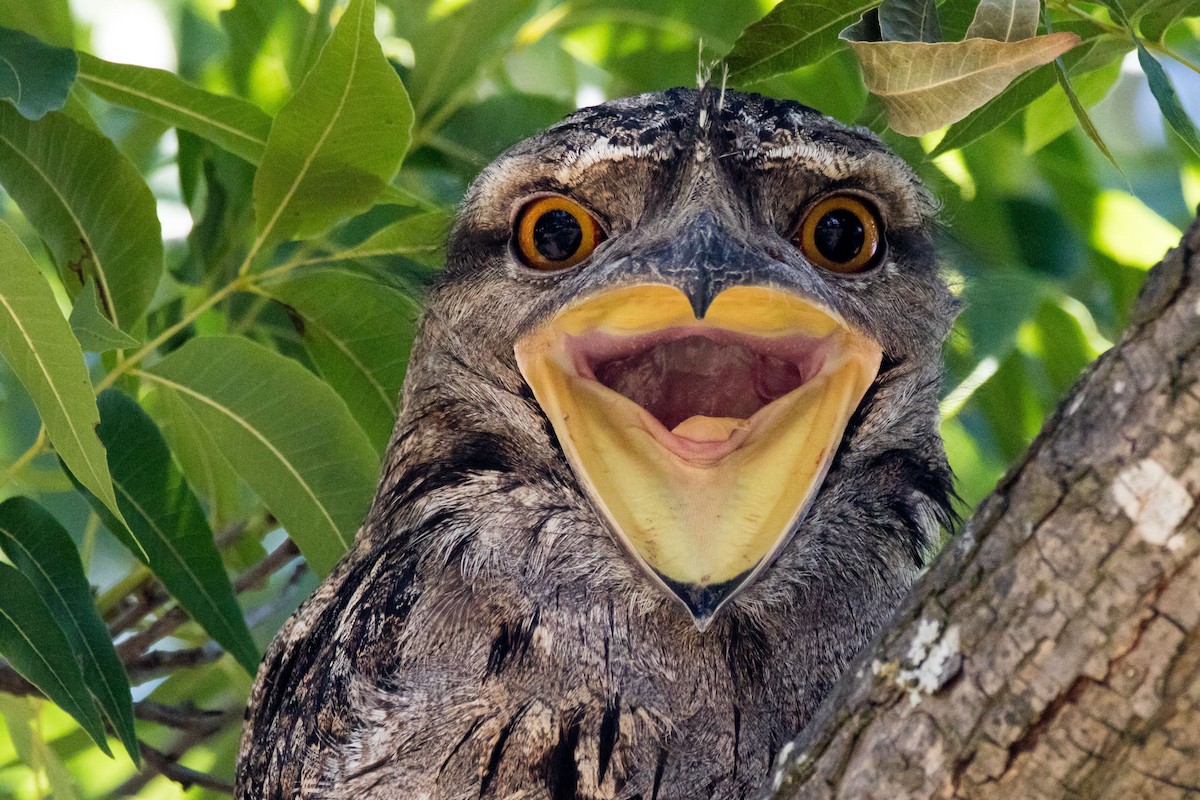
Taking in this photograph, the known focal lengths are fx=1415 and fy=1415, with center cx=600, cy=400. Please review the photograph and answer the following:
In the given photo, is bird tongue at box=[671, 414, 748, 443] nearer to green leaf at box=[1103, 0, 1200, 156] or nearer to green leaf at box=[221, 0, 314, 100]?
green leaf at box=[1103, 0, 1200, 156]

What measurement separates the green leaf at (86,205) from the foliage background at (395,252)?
7 centimetres

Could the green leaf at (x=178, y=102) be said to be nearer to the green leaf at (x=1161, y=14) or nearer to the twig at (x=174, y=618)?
the twig at (x=174, y=618)

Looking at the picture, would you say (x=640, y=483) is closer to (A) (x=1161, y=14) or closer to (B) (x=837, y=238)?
(B) (x=837, y=238)

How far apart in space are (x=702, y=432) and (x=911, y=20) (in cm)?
63

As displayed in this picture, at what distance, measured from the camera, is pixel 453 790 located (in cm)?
199

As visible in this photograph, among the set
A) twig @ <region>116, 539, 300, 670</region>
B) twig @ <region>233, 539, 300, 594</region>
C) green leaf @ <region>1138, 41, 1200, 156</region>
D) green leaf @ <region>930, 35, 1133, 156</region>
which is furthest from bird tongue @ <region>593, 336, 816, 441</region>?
twig @ <region>233, 539, 300, 594</region>

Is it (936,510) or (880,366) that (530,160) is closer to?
(880,366)

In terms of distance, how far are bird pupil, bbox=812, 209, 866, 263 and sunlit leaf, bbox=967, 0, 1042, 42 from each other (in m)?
0.49

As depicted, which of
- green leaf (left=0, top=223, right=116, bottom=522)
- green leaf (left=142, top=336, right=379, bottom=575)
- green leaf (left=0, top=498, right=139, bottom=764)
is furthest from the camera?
green leaf (left=142, top=336, right=379, bottom=575)

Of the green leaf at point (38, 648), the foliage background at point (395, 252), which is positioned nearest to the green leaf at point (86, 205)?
the foliage background at point (395, 252)

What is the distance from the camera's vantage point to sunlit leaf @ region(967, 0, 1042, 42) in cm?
179

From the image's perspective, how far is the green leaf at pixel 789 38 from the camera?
85.4 inches

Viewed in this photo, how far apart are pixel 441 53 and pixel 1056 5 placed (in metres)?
1.35

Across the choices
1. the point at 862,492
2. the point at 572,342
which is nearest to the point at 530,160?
the point at 572,342
